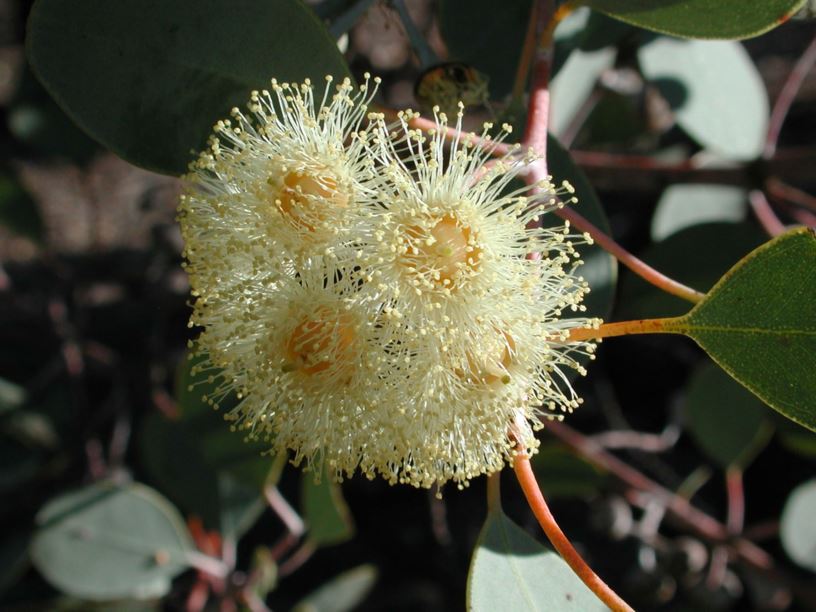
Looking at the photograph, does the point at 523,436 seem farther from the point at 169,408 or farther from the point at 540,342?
the point at 169,408

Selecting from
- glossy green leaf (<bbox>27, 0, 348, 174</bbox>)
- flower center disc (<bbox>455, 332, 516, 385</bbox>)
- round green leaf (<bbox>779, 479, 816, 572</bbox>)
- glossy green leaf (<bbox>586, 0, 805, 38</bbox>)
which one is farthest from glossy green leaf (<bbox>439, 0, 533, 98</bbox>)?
round green leaf (<bbox>779, 479, 816, 572</bbox>)

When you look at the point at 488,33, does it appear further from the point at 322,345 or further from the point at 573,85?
the point at 322,345

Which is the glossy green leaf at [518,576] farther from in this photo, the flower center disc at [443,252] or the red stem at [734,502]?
the red stem at [734,502]

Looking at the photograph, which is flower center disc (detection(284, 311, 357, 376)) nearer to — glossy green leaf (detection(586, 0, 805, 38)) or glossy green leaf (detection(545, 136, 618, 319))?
glossy green leaf (detection(545, 136, 618, 319))

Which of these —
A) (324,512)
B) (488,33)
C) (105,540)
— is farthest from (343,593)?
(488,33)


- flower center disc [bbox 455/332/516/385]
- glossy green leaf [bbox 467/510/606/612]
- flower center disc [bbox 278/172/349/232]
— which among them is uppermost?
flower center disc [bbox 278/172/349/232]

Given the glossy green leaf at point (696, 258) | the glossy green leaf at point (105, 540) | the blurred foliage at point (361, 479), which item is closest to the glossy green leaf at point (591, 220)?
the blurred foliage at point (361, 479)

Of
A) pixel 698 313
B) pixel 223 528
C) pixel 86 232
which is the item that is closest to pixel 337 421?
pixel 698 313
